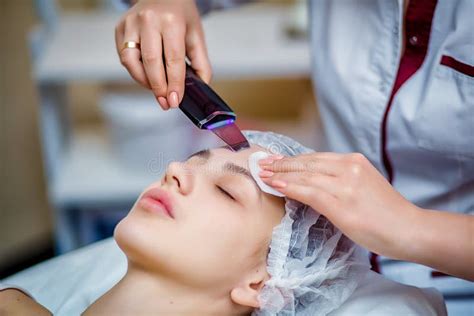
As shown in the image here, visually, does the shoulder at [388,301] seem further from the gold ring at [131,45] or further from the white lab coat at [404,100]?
the gold ring at [131,45]

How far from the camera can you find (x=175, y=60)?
961 mm

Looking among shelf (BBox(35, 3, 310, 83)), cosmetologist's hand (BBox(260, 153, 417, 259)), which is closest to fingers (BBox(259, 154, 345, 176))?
cosmetologist's hand (BBox(260, 153, 417, 259))

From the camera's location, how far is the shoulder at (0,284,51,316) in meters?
0.99

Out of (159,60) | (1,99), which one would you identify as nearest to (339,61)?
(159,60)

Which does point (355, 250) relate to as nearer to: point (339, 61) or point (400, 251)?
point (400, 251)

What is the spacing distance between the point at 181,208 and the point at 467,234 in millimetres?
354

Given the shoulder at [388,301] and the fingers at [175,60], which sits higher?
the fingers at [175,60]

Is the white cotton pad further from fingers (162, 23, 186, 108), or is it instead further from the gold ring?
the gold ring

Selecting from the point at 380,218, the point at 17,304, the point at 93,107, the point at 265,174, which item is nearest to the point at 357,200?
the point at 380,218

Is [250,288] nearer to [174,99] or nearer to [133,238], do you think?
[133,238]

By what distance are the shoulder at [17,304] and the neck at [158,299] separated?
0.12 meters

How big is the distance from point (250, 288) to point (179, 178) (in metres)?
0.18

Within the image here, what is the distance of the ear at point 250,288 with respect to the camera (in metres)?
0.92

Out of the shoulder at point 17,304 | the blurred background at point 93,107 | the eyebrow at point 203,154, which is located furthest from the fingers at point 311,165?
the blurred background at point 93,107
